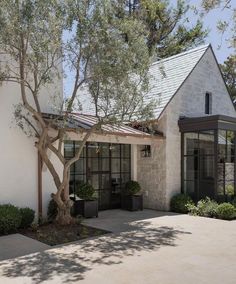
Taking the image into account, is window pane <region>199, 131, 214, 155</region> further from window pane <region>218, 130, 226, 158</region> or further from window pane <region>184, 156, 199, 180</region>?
window pane <region>184, 156, 199, 180</region>

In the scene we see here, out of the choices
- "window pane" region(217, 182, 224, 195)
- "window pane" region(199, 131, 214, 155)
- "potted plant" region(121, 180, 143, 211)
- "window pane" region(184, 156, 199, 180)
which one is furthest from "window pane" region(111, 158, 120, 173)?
"window pane" region(217, 182, 224, 195)

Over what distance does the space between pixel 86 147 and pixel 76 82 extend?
13.7ft

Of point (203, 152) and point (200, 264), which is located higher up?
point (203, 152)

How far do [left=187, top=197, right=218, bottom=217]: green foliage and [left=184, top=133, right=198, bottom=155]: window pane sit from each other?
2.14 meters

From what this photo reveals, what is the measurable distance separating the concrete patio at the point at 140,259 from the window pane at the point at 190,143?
4.28m

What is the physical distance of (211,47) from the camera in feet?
54.1

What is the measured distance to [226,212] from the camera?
472 inches

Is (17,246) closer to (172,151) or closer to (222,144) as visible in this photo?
(172,151)

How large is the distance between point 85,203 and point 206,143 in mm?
5412

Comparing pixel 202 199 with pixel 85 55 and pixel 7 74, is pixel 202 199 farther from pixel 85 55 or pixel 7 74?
pixel 7 74

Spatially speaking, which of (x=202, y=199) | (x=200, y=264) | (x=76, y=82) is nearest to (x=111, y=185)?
(x=202, y=199)

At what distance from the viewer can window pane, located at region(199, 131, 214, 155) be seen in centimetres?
1371

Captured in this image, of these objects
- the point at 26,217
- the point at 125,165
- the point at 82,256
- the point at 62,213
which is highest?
the point at 125,165

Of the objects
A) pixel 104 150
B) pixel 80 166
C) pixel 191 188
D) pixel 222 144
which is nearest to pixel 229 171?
pixel 222 144
